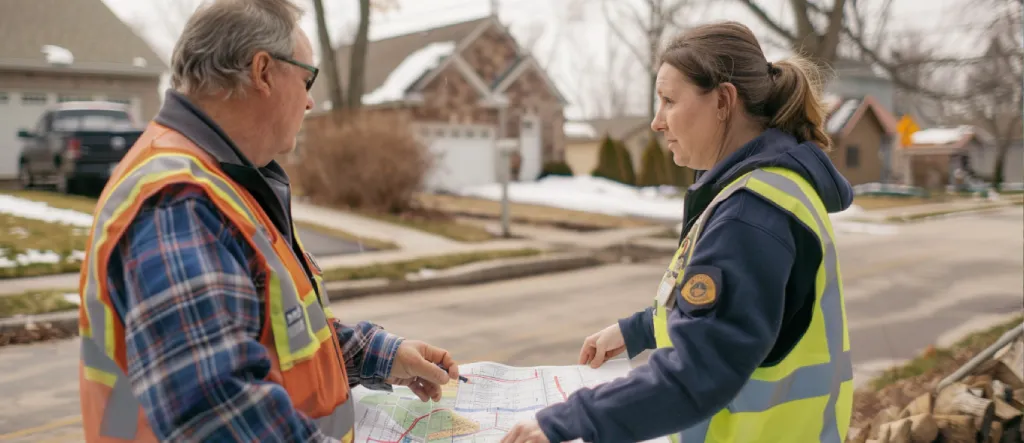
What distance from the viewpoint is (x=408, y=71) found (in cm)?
2623

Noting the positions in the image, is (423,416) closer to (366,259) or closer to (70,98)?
(366,259)

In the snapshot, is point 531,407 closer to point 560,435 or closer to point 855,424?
point 560,435

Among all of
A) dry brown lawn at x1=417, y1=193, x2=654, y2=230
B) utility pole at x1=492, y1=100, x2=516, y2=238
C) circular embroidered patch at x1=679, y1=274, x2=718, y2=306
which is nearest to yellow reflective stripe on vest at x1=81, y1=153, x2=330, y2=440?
circular embroidered patch at x1=679, y1=274, x2=718, y2=306

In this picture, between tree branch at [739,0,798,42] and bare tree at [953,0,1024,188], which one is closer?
bare tree at [953,0,1024,188]

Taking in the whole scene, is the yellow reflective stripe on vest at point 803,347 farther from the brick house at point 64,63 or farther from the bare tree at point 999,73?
the brick house at point 64,63

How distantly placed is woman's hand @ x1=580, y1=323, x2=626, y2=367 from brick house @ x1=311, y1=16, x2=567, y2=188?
20943 millimetres

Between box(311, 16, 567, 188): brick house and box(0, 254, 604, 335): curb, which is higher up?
box(311, 16, 567, 188): brick house

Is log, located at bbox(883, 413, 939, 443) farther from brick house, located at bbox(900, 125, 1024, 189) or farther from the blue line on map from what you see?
brick house, located at bbox(900, 125, 1024, 189)

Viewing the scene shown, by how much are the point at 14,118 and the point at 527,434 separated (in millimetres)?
10392

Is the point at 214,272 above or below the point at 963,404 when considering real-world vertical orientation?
above

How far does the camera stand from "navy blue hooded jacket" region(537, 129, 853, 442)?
143 cm

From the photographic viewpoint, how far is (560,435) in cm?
149

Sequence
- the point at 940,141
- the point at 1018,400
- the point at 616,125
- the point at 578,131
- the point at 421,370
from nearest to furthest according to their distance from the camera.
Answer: the point at 421,370, the point at 1018,400, the point at 940,141, the point at 578,131, the point at 616,125

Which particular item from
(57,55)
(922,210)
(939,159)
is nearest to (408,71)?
(922,210)
